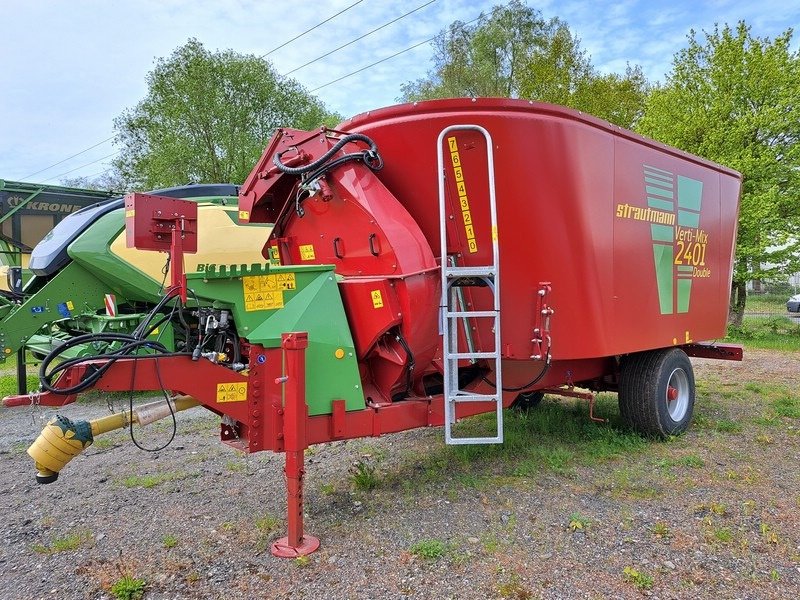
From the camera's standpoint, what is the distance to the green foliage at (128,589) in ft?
9.22

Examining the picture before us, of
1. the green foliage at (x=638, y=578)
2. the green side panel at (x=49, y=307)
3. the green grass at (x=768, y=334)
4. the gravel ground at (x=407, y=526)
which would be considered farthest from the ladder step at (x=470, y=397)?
the green grass at (x=768, y=334)

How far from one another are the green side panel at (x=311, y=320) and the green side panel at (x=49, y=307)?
10.6 feet

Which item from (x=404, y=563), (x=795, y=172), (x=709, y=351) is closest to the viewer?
(x=404, y=563)

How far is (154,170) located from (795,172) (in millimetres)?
16933

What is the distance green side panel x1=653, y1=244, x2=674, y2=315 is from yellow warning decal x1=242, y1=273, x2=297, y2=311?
3021mm

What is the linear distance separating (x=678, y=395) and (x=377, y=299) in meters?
3.50

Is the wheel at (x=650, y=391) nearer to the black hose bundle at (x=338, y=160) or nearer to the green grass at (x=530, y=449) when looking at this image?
the green grass at (x=530, y=449)

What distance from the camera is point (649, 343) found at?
15.6 feet

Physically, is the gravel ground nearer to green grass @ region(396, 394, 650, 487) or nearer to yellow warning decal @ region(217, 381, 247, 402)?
green grass @ region(396, 394, 650, 487)

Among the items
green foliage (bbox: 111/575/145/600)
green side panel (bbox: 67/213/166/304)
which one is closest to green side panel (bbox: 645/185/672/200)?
green foliage (bbox: 111/575/145/600)

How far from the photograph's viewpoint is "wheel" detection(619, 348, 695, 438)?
510cm

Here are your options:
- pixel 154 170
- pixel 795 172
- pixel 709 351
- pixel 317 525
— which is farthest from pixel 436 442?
pixel 154 170

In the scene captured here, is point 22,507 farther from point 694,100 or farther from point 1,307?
point 694,100

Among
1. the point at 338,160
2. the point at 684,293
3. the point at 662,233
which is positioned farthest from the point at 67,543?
the point at 684,293
